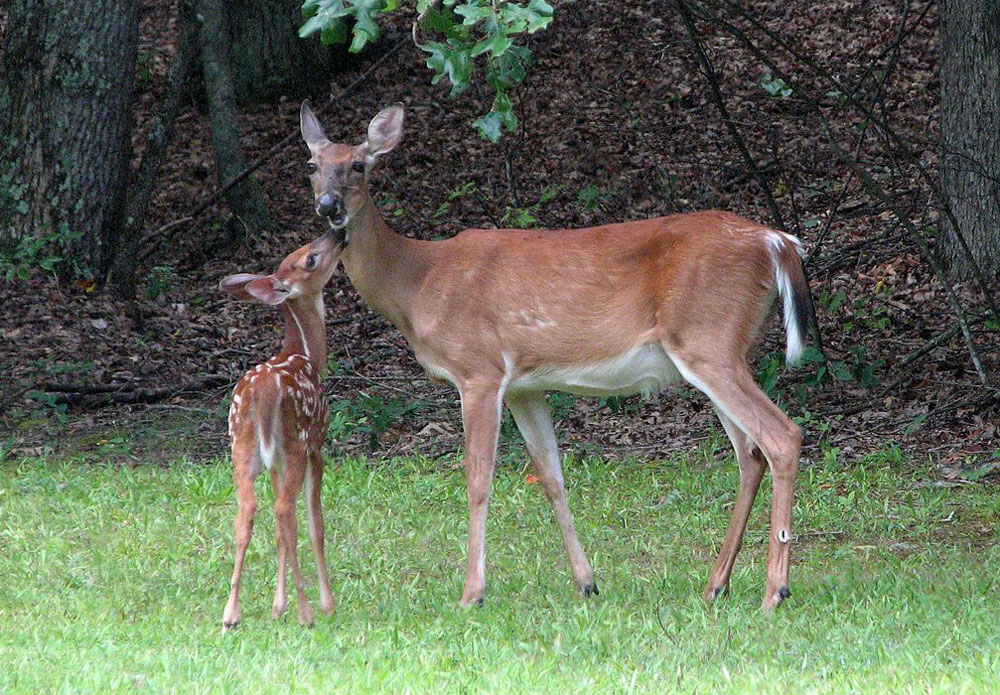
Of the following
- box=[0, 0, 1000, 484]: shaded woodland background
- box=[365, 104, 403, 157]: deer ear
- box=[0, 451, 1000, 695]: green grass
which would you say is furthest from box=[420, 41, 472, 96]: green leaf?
box=[0, 0, 1000, 484]: shaded woodland background

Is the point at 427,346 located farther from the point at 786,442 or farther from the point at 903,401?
the point at 903,401

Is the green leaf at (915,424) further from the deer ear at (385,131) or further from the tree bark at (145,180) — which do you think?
the tree bark at (145,180)

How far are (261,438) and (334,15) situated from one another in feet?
5.50

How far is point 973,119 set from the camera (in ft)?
32.5

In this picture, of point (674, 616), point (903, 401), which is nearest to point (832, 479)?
point (903, 401)

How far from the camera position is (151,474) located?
8570 mm

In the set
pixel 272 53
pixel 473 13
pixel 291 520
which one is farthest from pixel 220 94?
pixel 473 13

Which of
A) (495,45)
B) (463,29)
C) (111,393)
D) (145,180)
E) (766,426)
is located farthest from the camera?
(145,180)

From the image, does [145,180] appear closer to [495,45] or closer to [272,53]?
[272,53]

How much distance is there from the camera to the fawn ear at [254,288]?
5891 mm

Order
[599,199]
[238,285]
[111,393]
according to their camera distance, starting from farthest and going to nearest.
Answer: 1. [599,199]
2. [111,393]
3. [238,285]

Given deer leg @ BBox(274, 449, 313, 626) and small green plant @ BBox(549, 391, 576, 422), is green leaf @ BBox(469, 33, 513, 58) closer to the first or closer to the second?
deer leg @ BBox(274, 449, 313, 626)

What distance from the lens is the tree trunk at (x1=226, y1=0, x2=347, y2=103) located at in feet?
50.9

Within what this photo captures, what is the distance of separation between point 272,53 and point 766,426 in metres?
10.9
